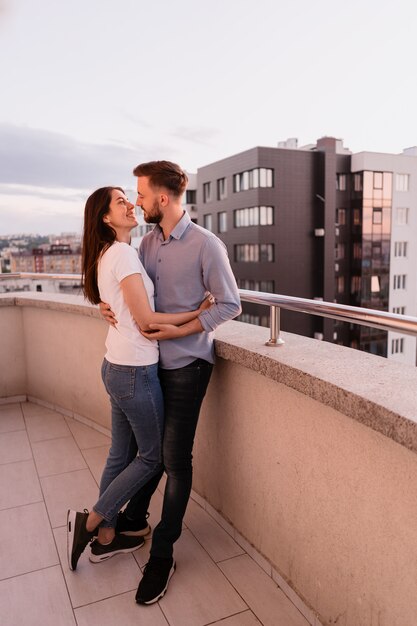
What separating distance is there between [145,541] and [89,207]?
1592 millimetres

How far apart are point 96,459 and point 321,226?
108 feet

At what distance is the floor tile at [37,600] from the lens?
1.77 m

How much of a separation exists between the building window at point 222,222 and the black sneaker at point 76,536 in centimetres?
3443

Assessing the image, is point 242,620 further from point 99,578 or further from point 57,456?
point 57,456

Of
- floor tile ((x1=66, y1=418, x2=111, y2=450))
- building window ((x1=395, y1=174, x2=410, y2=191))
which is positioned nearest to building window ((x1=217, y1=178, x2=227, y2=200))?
building window ((x1=395, y1=174, x2=410, y2=191))

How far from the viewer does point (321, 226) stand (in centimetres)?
3394

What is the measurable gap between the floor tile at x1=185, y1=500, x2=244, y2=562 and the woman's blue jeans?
1.38 feet

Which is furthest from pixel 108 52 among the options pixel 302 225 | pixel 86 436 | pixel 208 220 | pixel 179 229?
pixel 208 220

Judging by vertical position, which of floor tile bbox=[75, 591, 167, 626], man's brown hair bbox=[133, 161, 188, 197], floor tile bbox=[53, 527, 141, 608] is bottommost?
floor tile bbox=[53, 527, 141, 608]

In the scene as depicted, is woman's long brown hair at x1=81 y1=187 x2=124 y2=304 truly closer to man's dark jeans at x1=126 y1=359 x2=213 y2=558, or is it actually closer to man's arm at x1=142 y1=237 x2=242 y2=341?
man's arm at x1=142 y1=237 x2=242 y2=341

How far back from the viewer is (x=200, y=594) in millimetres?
1881

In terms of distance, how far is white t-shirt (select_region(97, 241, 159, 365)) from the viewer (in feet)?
5.92

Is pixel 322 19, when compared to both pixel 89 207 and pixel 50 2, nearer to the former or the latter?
pixel 50 2

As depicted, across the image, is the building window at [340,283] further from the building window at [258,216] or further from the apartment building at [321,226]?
the building window at [258,216]
